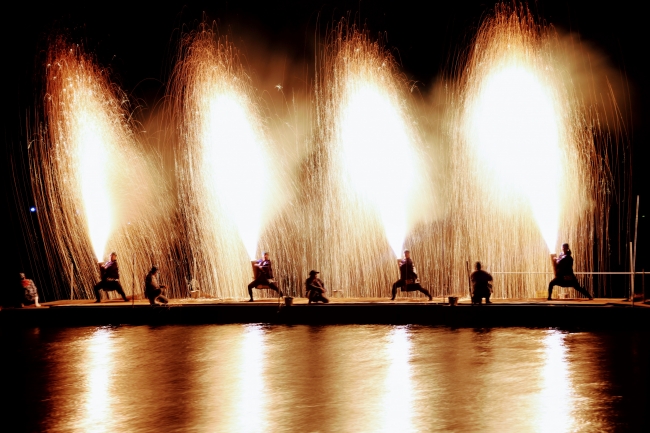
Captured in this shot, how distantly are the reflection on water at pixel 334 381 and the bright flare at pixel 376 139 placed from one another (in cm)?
815

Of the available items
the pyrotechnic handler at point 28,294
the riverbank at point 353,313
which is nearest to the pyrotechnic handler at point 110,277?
the riverbank at point 353,313

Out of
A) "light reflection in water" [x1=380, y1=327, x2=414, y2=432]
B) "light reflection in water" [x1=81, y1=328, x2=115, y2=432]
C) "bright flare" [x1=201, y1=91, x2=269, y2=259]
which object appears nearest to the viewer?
"light reflection in water" [x1=380, y1=327, x2=414, y2=432]

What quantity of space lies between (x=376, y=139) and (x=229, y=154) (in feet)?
15.7

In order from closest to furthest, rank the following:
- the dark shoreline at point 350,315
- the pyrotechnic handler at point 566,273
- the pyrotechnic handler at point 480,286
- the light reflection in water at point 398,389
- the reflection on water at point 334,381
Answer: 1. the light reflection in water at point 398,389
2. the reflection on water at point 334,381
3. the dark shoreline at point 350,315
4. the pyrotechnic handler at point 566,273
5. the pyrotechnic handler at point 480,286

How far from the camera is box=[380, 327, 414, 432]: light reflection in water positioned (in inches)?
343

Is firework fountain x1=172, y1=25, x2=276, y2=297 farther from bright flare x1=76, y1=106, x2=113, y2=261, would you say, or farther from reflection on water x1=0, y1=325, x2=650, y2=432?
reflection on water x1=0, y1=325, x2=650, y2=432

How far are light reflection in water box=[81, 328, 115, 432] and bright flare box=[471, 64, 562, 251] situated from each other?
1235 cm

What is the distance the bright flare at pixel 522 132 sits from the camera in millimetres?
21875

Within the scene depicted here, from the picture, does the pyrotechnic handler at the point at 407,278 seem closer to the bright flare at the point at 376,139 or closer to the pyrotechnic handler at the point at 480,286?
the pyrotechnic handler at the point at 480,286

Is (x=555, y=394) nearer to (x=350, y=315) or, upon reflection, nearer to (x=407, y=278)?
(x=350, y=315)

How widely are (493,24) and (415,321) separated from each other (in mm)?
9821

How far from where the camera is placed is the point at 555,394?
9.84 meters

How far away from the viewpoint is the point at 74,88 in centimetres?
2391

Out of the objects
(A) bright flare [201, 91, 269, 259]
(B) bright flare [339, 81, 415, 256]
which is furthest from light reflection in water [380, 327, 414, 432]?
(A) bright flare [201, 91, 269, 259]
